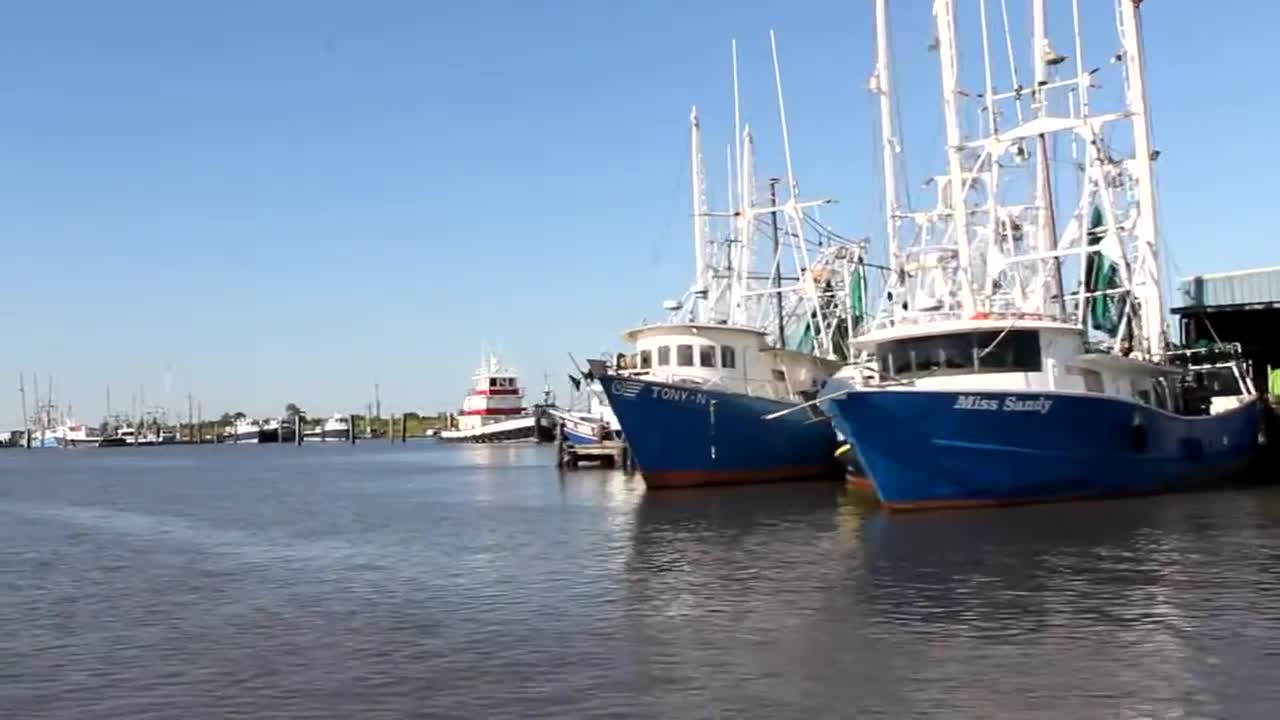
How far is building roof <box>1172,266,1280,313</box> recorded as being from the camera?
170 ft

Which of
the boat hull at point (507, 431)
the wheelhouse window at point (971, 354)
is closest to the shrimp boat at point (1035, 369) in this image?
the wheelhouse window at point (971, 354)

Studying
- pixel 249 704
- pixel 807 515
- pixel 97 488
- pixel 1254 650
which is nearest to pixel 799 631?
pixel 1254 650

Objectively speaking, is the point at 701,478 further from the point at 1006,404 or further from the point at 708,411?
the point at 1006,404

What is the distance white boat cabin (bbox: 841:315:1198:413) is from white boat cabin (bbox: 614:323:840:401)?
40.7 feet

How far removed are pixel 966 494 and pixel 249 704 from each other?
20208 millimetres

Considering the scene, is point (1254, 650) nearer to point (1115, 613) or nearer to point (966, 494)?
point (1115, 613)

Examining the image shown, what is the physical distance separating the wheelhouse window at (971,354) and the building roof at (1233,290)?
1029 inches

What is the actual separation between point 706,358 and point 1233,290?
23.2 m

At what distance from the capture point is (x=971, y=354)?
30.8m

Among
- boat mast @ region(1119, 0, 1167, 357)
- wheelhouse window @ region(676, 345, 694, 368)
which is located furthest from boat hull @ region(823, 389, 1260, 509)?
wheelhouse window @ region(676, 345, 694, 368)

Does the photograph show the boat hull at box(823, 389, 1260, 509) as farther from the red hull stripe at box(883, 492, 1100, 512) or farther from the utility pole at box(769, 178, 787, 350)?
the utility pole at box(769, 178, 787, 350)

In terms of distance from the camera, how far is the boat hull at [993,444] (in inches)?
1139

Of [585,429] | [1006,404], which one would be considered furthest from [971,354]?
[585,429]

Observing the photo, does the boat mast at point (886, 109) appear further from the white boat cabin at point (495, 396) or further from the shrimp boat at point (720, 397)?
the white boat cabin at point (495, 396)
